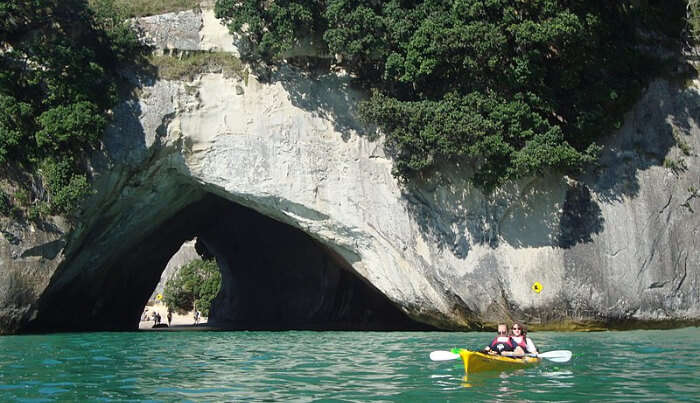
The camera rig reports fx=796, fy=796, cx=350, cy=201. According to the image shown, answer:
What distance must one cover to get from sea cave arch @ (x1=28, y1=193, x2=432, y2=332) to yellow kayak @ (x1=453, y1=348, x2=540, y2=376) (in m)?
15.2

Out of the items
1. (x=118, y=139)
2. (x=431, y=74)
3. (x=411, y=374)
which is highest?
(x=431, y=74)

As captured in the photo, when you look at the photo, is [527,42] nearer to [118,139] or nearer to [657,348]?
[657,348]

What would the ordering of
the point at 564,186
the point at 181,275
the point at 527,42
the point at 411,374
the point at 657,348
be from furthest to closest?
the point at 181,275 < the point at 564,186 < the point at 527,42 < the point at 657,348 < the point at 411,374

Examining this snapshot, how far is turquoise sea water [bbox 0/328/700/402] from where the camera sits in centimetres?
1148

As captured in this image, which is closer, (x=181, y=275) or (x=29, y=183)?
(x=29, y=183)

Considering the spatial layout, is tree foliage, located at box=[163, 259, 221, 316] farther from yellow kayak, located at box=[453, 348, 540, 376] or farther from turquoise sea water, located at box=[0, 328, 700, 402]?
yellow kayak, located at box=[453, 348, 540, 376]

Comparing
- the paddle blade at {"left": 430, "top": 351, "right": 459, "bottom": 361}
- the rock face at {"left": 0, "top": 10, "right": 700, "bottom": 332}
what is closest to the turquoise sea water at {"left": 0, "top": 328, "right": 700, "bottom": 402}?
the paddle blade at {"left": 430, "top": 351, "right": 459, "bottom": 361}

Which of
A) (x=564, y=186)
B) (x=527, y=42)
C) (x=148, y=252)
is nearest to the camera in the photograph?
(x=527, y=42)

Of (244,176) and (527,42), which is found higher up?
(527,42)

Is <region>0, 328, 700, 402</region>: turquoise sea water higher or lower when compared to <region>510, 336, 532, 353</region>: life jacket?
lower

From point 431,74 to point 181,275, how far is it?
36764 mm

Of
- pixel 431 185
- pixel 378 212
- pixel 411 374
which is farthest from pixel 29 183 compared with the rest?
pixel 411 374

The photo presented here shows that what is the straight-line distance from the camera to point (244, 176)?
1051 inches

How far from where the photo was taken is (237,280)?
43156 mm
